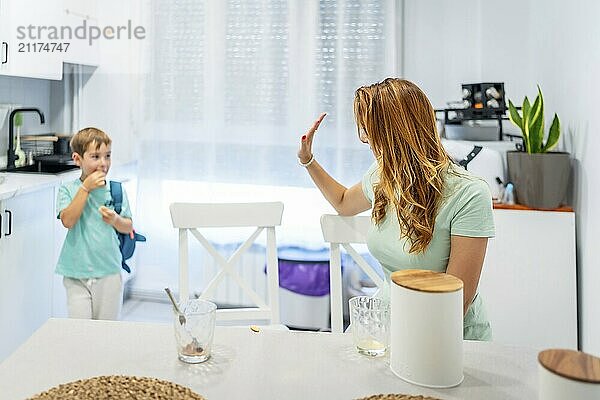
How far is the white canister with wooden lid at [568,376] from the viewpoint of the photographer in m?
0.71

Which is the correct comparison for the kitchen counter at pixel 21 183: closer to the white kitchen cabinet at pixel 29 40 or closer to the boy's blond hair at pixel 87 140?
the boy's blond hair at pixel 87 140

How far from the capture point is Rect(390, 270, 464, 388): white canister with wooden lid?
0.96m

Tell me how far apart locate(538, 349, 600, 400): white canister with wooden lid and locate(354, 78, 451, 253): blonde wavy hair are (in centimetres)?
76

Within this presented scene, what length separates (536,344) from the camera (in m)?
2.40

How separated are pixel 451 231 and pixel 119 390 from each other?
90cm

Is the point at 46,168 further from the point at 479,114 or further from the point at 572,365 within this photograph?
the point at 572,365

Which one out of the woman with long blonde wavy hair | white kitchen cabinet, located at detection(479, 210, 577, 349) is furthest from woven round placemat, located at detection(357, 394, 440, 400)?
white kitchen cabinet, located at detection(479, 210, 577, 349)

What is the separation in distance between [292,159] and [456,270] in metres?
2.08

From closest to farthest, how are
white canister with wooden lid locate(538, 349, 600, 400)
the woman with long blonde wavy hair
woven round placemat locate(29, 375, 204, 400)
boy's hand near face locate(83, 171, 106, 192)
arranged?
white canister with wooden lid locate(538, 349, 600, 400)
woven round placemat locate(29, 375, 204, 400)
the woman with long blonde wavy hair
boy's hand near face locate(83, 171, 106, 192)

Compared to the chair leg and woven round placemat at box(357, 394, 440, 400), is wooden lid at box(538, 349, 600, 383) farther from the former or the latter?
the chair leg

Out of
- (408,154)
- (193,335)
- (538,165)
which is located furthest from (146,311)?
(193,335)

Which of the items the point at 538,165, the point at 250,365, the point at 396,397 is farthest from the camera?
the point at 538,165

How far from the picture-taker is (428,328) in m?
0.97

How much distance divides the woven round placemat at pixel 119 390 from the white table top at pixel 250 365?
0.03 metres
